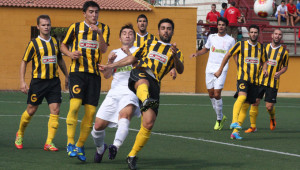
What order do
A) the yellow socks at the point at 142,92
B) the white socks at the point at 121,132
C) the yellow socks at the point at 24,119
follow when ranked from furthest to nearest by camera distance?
the yellow socks at the point at 24,119 < the white socks at the point at 121,132 < the yellow socks at the point at 142,92

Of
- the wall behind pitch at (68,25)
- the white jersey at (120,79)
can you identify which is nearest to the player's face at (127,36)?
the white jersey at (120,79)

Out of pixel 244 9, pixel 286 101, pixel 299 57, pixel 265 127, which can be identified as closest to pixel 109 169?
pixel 265 127

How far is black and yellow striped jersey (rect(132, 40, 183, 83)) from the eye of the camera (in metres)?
8.16

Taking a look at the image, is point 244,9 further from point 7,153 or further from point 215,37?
point 7,153

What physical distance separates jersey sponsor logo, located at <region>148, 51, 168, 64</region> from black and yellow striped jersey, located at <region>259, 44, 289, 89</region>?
5.11 meters

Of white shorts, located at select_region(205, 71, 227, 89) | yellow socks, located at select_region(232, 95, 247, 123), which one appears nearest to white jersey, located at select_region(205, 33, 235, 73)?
white shorts, located at select_region(205, 71, 227, 89)

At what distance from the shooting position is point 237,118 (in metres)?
11.6

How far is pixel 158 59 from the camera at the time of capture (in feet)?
26.9

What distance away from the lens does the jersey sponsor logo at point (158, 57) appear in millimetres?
8195

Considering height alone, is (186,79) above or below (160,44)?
below

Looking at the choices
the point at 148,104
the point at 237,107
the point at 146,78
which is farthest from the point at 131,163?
the point at 237,107

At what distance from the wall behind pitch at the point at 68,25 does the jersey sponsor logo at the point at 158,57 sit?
16974 mm

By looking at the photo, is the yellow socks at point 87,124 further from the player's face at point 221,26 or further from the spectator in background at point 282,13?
the spectator in background at point 282,13

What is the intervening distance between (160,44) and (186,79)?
17.6 meters
